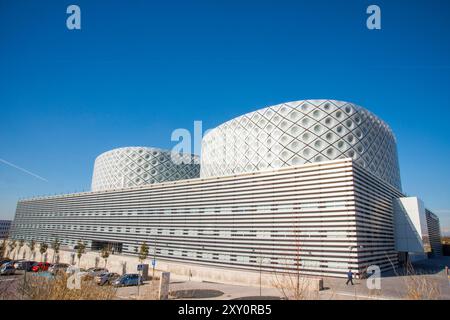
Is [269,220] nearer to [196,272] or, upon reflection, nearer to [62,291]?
[196,272]

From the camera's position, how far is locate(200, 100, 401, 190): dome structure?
46.5 metres

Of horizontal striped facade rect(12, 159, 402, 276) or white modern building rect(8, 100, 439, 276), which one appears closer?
horizontal striped facade rect(12, 159, 402, 276)

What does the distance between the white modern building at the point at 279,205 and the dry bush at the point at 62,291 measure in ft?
38.7

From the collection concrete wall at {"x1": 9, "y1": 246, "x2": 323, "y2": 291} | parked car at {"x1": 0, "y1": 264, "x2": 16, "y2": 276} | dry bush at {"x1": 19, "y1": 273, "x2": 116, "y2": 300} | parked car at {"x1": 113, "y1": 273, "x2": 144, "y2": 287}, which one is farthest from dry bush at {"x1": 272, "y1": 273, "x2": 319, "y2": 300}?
parked car at {"x1": 0, "y1": 264, "x2": 16, "y2": 276}

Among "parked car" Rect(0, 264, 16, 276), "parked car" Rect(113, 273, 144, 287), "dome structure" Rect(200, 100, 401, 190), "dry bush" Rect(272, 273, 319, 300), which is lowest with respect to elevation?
"parked car" Rect(0, 264, 16, 276)

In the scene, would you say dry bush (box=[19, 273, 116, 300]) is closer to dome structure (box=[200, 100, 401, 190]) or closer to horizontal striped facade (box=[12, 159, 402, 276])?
horizontal striped facade (box=[12, 159, 402, 276])

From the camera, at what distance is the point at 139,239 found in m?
49.8

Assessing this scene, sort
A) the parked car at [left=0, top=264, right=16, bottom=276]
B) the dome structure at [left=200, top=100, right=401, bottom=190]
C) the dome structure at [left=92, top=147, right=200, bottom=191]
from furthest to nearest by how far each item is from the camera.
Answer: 1. the dome structure at [left=92, top=147, right=200, bottom=191]
2. the dome structure at [left=200, top=100, right=401, bottom=190]
3. the parked car at [left=0, top=264, right=16, bottom=276]

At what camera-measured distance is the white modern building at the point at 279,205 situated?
101ft

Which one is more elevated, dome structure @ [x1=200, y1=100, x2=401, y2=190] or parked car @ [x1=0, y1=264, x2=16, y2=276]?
dome structure @ [x1=200, y1=100, x2=401, y2=190]

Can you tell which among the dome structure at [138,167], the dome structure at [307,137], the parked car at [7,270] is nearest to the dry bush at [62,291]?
the parked car at [7,270]

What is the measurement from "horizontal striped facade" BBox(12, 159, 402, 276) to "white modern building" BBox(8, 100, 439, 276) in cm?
13

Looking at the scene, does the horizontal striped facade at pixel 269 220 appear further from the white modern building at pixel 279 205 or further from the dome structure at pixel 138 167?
the dome structure at pixel 138 167
